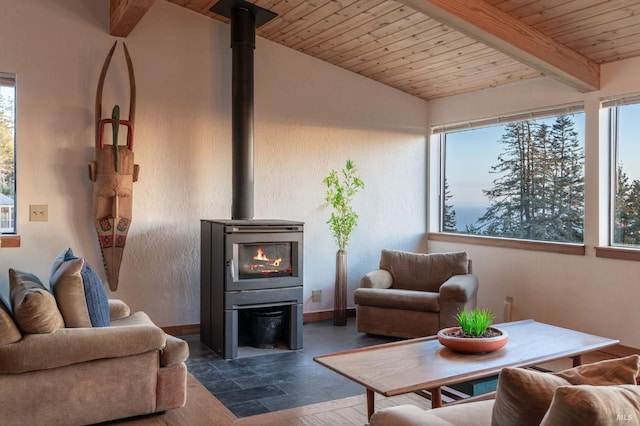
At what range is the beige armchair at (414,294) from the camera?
4504mm

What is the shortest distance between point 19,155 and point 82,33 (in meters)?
1.10

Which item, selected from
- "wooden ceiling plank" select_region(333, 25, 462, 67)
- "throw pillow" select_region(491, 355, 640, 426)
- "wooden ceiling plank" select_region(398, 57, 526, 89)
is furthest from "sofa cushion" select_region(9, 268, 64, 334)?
"wooden ceiling plank" select_region(398, 57, 526, 89)

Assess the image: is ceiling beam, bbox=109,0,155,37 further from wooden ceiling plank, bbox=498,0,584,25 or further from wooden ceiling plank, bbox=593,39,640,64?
wooden ceiling plank, bbox=593,39,640,64

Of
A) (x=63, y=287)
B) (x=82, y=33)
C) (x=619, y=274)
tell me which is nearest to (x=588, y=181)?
(x=619, y=274)

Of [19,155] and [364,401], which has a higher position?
[19,155]

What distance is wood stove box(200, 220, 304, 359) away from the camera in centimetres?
413

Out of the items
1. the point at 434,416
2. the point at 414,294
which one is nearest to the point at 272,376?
the point at 414,294

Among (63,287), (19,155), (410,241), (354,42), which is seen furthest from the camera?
(410,241)

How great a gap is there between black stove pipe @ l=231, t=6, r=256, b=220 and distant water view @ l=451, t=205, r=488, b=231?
2.43 metres

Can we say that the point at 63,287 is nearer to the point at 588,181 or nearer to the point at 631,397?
the point at 631,397

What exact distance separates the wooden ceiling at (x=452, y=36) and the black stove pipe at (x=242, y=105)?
0.77ft

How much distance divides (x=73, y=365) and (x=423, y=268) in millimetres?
3257

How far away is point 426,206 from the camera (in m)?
6.16

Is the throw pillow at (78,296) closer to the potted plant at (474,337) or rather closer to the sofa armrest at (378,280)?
the potted plant at (474,337)
